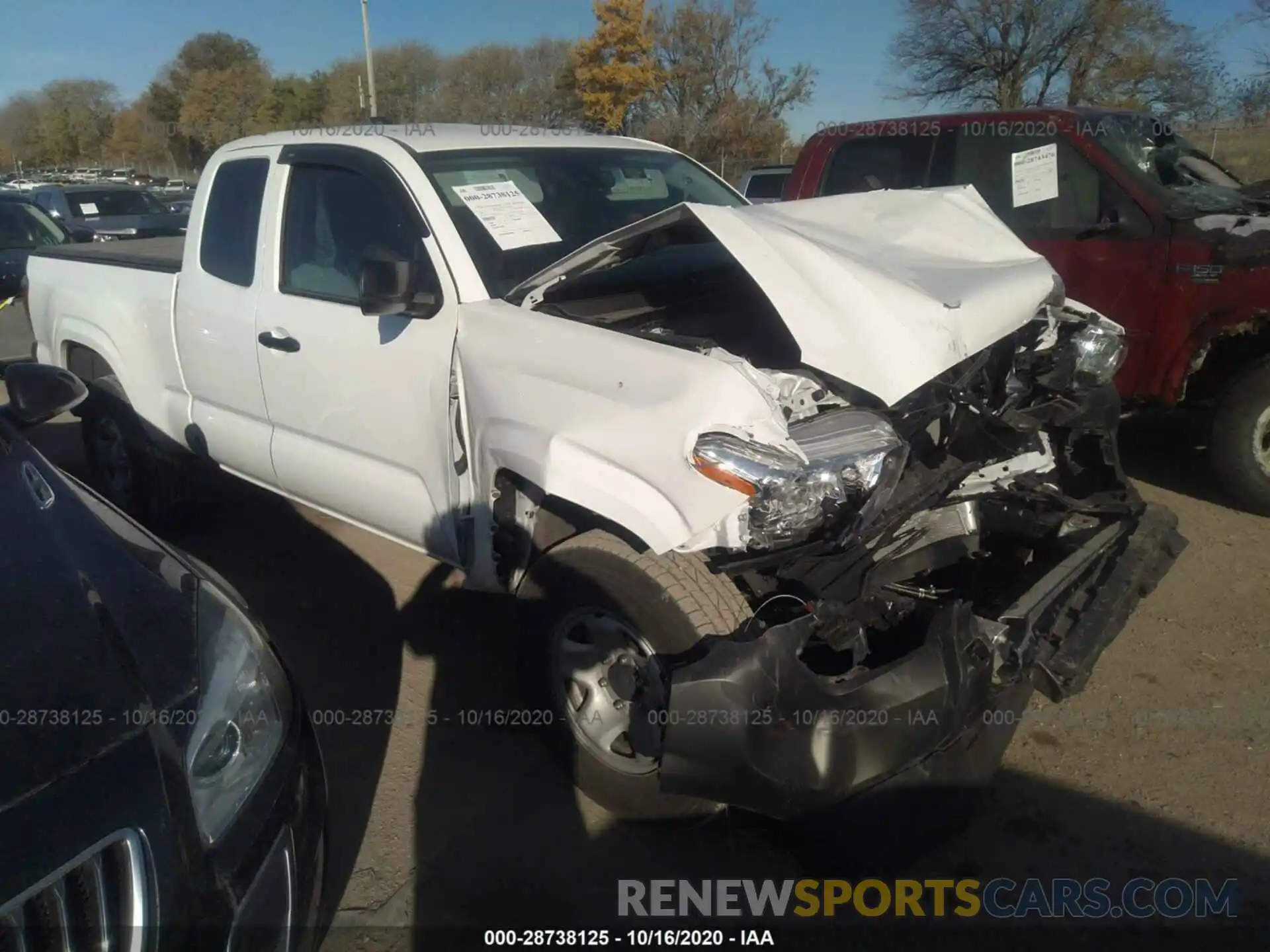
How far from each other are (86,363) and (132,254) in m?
0.66

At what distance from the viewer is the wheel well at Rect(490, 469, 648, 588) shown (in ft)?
9.63

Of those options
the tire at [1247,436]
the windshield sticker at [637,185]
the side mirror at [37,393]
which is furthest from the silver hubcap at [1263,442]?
the side mirror at [37,393]

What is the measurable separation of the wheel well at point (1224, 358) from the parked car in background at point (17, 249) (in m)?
8.34

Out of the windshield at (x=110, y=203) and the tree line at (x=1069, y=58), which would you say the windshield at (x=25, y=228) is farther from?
the tree line at (x=1069, y=58)

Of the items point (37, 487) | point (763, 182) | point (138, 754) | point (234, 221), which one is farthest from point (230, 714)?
point (763, 182)

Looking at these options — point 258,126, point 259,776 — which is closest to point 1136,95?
point 259,776

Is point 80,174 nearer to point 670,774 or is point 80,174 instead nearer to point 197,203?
point 197,203

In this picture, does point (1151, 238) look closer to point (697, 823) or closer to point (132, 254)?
point (697, 823)

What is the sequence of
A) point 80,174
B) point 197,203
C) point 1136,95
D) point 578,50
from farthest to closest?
point 80,174
point 578,50
point 1136,95
point 197,203

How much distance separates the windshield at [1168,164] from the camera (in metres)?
5.11

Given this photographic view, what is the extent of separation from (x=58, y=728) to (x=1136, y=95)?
87.6 feet

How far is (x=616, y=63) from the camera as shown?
3472 centimetres

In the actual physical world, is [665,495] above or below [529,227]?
below

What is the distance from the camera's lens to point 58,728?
170 cm
